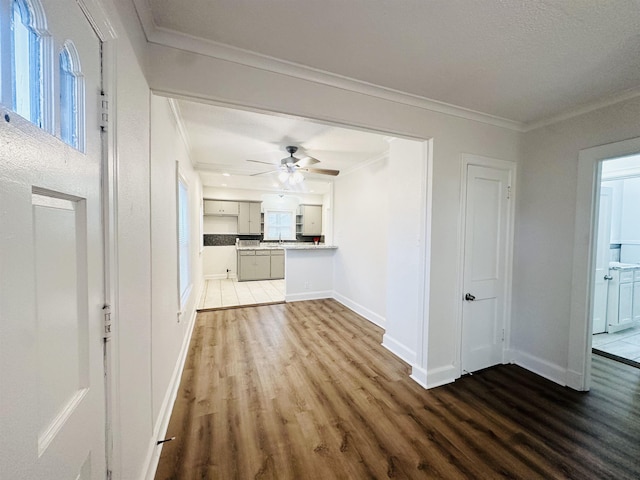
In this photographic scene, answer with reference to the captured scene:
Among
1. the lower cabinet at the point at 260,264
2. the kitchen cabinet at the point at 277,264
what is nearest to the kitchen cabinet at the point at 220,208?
the lower cabinet at the point at 260,264

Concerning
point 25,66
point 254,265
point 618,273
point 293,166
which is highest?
point 293,166

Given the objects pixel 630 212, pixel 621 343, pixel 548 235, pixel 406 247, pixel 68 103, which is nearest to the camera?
pixel 68 103

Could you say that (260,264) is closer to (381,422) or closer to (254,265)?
(254,265)

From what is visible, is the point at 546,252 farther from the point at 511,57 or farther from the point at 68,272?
the point at 68,272

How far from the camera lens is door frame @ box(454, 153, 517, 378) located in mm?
2402

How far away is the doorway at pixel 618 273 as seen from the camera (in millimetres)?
3236

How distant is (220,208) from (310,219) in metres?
2.66

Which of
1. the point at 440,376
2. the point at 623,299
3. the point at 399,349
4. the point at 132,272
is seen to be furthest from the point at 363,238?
the point at 623,299

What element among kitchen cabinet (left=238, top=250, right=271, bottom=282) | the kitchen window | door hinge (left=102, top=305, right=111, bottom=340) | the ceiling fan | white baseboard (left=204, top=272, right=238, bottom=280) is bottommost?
white baseboard (left=204, top=272, right=238, bottom=280)

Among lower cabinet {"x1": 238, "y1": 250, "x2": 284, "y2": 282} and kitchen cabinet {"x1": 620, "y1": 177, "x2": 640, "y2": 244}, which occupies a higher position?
kitchen cabinet {"x1": 620, "y1": 177, "x2": 640, "y2": 244}

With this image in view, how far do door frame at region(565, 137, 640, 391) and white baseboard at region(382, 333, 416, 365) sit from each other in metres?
1.36

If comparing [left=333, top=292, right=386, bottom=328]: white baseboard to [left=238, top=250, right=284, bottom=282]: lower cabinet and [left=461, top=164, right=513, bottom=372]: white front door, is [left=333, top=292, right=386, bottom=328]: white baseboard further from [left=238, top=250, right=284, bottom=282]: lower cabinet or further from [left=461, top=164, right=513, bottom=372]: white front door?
[left=238, top=250, right=284, bottom=282]: lower cabinet

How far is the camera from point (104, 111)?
925 mm

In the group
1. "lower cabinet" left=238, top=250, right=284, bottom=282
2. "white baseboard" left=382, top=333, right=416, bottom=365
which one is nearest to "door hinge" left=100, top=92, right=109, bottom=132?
"white baseboard" left=382, top=333, right=416, bottom=365
